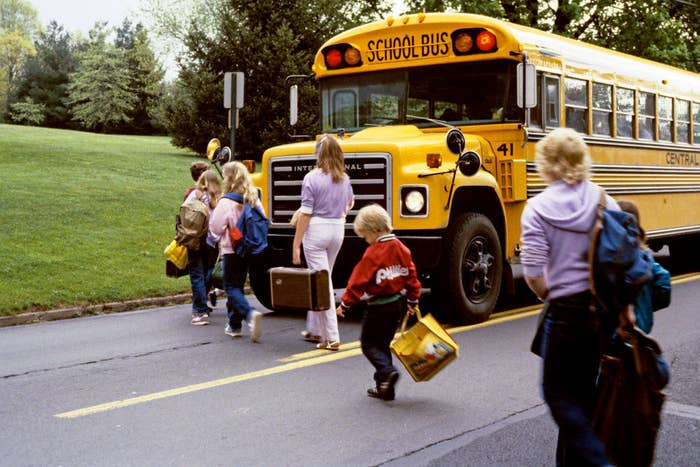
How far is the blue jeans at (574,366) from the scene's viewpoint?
372 cm

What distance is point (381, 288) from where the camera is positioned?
566cm

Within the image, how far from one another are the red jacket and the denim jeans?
99 millimetres

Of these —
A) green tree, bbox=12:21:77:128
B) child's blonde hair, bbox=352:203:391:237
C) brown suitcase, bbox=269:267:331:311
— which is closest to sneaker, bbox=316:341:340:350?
brown suitcase, bbox=269:267:331:311

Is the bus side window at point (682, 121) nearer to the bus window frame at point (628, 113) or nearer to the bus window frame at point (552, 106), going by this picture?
the bus window frame at point (628, 113)

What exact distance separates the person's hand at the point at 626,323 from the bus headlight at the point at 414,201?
448cm

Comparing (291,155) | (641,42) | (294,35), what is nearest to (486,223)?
(291,155)

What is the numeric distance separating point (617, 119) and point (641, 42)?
1730 cm

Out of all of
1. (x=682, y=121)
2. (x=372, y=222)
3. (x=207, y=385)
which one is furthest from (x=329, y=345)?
(x=682, y=121)

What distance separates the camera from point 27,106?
54781mm

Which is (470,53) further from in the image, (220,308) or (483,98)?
(220,308)

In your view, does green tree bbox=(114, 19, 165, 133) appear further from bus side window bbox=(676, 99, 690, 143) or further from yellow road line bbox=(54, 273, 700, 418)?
yellow road line bbox=(54, 273, 700, 418)

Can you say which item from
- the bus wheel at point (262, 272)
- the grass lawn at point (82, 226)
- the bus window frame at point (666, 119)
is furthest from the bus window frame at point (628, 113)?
the grass lawn at point (82, 226)

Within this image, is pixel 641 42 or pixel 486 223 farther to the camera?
pixel 641 42

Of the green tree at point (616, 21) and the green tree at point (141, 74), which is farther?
the green tree at point (141, 74)
